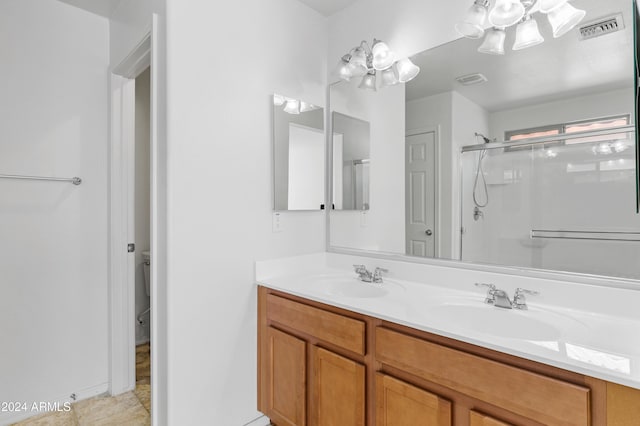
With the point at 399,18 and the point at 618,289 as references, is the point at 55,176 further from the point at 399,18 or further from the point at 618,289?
the point at 618,289

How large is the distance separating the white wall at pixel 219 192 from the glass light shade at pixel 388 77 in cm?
54

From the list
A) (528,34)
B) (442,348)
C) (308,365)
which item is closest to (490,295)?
(442,348)

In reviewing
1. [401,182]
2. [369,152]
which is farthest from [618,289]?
[369,152]

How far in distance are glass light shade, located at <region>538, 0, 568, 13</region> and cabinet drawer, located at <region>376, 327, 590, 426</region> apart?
1.34 metres

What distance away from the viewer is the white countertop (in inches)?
36.4

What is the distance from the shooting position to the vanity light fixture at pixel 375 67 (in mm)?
1800

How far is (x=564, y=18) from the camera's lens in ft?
4.19

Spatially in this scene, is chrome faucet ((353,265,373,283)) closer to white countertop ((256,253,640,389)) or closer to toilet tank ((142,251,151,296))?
white countertop ((256,253,640,389))

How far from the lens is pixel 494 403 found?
1003mm

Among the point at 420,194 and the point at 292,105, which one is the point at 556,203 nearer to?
the point at 420,194

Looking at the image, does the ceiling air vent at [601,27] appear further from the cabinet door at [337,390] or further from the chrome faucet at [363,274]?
the cabinet door at [337,390]

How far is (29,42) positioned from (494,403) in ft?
9.35

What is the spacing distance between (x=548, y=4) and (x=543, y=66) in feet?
0.74

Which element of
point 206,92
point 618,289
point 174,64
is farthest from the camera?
point 206,92
